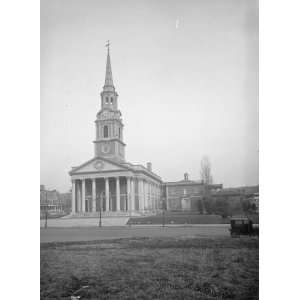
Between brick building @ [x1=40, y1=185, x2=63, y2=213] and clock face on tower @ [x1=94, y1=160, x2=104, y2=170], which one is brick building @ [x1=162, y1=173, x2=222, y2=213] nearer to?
clock face on tower @ [x1=94, y1=160, x2=104, y2=170]

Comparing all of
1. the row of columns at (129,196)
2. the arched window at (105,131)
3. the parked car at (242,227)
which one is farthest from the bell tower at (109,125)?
the parked car at (242,227)

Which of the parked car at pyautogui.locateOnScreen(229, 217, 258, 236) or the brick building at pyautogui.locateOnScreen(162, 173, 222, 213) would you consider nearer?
the parked car at pyautogui.locateOnScreen(229, 217, 258, 236)

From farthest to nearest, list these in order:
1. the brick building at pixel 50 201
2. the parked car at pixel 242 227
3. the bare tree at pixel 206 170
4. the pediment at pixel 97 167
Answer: the pediment at pixel 97 167, the brick building at pixel 50 201, the bare tree at pixel 206 170, the parked car at pixel 242 227

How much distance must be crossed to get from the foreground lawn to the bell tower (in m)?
1.31

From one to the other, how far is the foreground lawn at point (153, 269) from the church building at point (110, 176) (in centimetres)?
51

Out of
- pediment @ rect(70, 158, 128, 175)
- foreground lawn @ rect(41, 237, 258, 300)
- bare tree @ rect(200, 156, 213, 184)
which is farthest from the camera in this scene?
pediment @ rect(70, 158, 128, 175)

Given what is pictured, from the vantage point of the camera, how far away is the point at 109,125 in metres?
5.20

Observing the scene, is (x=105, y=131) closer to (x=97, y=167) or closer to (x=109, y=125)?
(x=109, y=125)

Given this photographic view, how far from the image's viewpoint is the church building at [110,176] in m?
5.14

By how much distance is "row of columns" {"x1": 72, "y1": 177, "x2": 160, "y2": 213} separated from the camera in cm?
508

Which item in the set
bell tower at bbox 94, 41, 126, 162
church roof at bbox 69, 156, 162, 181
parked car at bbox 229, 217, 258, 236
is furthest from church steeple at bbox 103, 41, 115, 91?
parked car at bbox 229, 217, 258, 236

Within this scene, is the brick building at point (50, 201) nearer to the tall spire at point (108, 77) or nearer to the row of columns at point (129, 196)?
the row of columns at point (129, 196)
